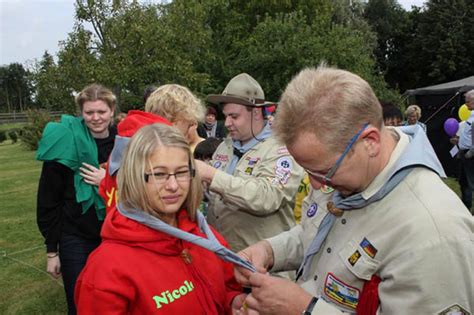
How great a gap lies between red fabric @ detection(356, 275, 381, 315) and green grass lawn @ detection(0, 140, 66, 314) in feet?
15.4

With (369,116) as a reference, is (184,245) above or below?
below

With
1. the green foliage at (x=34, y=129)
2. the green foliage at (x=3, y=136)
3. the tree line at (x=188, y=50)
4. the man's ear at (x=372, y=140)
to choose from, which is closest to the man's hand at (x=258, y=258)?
the man's ear at (x=372, y=140)

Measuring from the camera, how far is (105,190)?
2.92 metres

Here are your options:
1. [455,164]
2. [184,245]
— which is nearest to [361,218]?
[184,245]

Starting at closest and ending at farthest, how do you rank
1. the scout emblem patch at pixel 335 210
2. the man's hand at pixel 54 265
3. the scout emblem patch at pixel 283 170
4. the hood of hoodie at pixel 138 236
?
1. the scout emblem patch at pixel 335 210
2. the hood of hoodie at pixel 138 236
3. the scout emblem patch at pixel 283 170
4. the man's hand at pixel 54 265

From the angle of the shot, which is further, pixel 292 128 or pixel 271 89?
pixel 271 89

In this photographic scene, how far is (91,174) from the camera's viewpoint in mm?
3568

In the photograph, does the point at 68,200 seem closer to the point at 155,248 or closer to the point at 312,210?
the point at 155,248

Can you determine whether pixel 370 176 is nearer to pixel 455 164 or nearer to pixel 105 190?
pixel 105 190

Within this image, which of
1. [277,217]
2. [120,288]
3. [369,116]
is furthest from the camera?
[277,217]

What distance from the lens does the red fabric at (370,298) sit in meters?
1.64

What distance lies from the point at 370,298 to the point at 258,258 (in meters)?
0.74

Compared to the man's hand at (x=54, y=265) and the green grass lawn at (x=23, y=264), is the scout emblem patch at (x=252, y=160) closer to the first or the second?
the man's hand at (x=54, y=265)

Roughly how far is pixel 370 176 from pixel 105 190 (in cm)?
184
